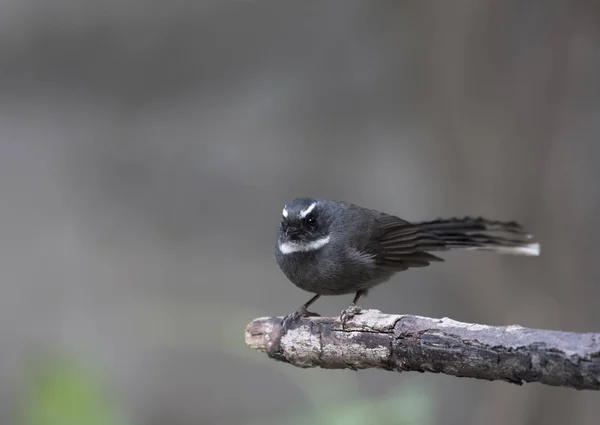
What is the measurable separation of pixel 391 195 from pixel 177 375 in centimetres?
318

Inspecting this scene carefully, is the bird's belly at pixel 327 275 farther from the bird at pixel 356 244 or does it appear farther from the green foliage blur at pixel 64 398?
the green foliage blur at pixel 64 398

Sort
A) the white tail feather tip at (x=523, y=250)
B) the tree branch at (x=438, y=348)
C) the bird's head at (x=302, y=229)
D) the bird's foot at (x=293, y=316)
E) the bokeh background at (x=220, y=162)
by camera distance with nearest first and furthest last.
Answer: the tree branch at (x=438, y=348) → the bird's foot at (x=293, y=316) → the bird's head at (x=302, y=229) → the white tail feather tip at (x=523, y=250) → the bokeh background at (x=220, y=162)

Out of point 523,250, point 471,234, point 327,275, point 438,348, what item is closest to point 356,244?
point 327,275

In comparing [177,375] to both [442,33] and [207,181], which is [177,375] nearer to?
[207,181]

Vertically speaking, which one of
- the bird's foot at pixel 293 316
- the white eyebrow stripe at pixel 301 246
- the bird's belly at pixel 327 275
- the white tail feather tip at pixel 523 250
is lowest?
the bird's foot at pixel 293 316

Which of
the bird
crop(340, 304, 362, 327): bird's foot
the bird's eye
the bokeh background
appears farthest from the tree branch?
the bokeh background

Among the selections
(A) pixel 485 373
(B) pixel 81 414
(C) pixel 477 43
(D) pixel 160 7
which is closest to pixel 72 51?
(D) pixel 160 7

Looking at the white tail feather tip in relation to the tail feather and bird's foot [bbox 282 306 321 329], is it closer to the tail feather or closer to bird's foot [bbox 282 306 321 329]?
the tail feather

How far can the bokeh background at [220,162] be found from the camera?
6898 mm

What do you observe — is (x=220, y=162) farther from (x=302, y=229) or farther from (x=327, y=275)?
→ (x=327, y=275)

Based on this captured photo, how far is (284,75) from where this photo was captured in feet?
25.4

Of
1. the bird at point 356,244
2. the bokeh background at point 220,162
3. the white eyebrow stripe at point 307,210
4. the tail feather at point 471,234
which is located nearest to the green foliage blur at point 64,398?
the bird at point 356,244

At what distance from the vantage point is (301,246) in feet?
14.1

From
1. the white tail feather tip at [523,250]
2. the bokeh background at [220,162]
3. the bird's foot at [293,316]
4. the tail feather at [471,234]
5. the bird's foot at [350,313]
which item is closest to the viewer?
the bird's foot at [350,313]
